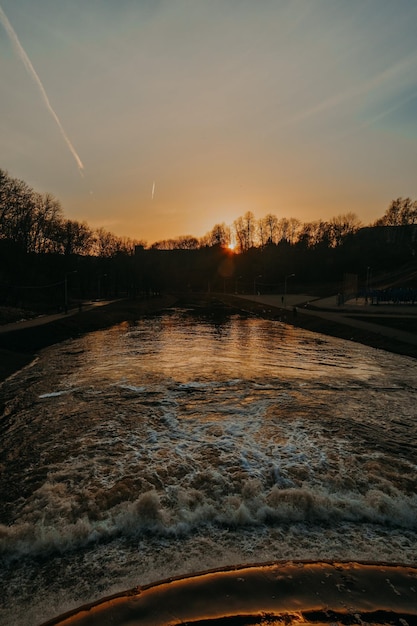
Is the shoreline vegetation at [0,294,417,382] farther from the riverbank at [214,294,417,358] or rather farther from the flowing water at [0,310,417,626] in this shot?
the flowing water at [0,310,417,626]

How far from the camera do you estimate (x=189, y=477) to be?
9281 mm

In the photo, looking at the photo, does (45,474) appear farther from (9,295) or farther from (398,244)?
(398,244)

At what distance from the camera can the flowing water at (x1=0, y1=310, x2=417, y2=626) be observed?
6.30m

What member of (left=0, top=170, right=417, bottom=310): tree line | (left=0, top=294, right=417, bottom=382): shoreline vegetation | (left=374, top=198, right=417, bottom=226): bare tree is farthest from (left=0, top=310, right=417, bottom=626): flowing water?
(left=374, top=198, right=417, bottom=226): bare tree

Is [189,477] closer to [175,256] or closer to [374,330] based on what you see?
[374,330]

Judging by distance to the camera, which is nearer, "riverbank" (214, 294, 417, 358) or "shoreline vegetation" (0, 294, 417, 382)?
"shoreline vegetation" (0, 294, 417, 382)

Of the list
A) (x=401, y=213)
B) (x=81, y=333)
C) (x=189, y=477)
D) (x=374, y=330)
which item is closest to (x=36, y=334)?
(x=81, y=333)

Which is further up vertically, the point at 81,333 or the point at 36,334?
the point at 36,334

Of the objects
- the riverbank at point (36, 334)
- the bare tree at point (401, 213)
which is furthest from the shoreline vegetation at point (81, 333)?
the bare tree at point (401, 213)

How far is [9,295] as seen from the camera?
5600 centimetres

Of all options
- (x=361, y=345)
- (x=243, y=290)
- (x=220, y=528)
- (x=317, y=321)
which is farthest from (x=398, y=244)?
(x=220, y=528)

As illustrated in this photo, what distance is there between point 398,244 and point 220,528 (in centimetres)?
16003

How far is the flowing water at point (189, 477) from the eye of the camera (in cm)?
630

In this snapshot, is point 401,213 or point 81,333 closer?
point 81,333
